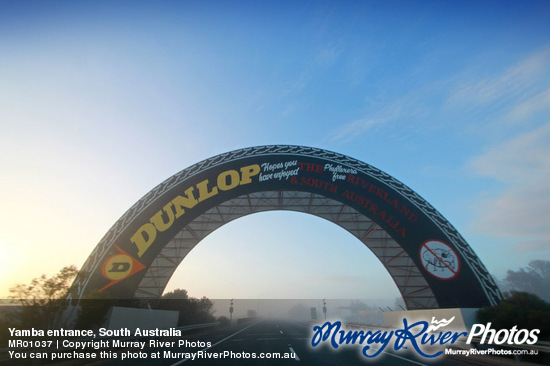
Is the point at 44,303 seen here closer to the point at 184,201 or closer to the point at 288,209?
the point at 184,201

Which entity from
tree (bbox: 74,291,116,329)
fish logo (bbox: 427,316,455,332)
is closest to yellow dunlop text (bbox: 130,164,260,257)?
tree (bbox: 74,291,116,329)

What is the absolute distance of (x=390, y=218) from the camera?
61.1ft

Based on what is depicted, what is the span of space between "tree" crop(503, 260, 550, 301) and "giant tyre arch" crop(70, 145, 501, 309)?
5538 inches

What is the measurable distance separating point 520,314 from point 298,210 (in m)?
15.8

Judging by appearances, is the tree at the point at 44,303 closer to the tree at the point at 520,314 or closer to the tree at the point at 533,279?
the tree at the point at 520,314

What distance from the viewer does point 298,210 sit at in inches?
922

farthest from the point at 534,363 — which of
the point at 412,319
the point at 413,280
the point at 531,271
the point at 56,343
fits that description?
the point at 531,271

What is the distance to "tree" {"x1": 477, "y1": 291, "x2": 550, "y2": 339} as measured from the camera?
8961 millimetres

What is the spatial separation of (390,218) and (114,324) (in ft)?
59.4

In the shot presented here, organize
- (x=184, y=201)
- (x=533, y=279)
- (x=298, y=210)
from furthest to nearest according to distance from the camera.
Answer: (x=533, y=279) → (x=298, y=210) → (x=184, y=201)

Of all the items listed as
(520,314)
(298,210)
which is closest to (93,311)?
(298,210)

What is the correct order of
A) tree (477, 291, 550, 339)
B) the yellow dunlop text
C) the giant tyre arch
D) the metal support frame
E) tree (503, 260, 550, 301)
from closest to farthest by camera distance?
tree (477, 291, 550, 339)
the giant tyre arch
the yellow dunlop text
the metal support frame
tree (503, 260, 550, 301)

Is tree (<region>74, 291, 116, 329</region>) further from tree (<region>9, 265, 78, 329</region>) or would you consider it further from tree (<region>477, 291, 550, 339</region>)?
tree (<region>477, 291, 550, 339</region>)

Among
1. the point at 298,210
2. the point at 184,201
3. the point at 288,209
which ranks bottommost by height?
the point at 298,210
